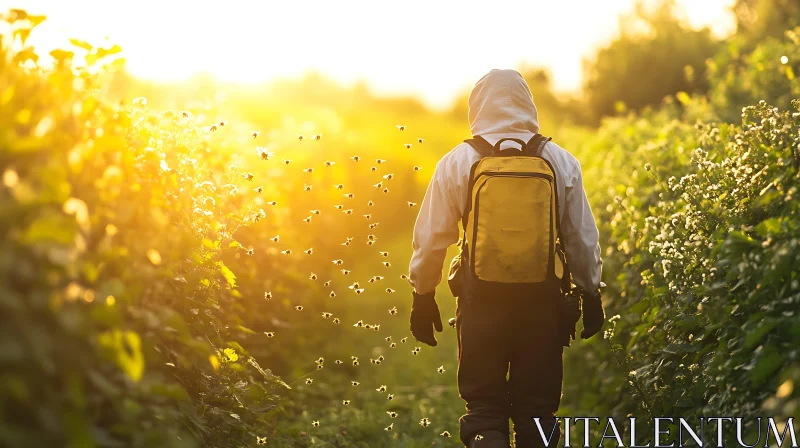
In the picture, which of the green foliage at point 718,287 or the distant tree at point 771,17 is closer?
the green foliage at point 718,287

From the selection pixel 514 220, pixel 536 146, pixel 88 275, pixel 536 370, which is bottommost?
pixel 88 275

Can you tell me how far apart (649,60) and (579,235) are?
1652 cm

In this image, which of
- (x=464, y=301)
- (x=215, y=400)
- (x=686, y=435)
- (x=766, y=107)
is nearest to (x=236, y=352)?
(x=215, y=400)

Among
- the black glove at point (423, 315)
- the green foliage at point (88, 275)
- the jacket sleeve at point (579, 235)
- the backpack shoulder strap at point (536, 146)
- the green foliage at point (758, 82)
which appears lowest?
the green foliage at point (88, 275)

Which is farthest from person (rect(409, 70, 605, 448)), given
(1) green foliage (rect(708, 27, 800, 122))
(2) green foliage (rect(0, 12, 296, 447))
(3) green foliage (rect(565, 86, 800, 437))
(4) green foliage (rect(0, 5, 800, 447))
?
(1) green foliage (rect(708, 27, 800, 122))

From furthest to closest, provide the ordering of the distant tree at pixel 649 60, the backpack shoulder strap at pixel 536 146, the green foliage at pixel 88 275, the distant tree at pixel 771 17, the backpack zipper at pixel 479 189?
the distant tree at pixel 649 60
the distant tree at pixel 771 17
the backpack shoulder strap at pixel 536 146
the backpack zipper at pixel 479 189
the green foliage at pixel 88 275

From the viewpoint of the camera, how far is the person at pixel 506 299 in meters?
3.78

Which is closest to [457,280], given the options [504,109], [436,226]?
[436,226]

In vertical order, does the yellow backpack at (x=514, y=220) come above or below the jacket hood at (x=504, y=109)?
below

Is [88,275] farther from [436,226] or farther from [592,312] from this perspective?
[592,312]

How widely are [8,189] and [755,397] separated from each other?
301cm

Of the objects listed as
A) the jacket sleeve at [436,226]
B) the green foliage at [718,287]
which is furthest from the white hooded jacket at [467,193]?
the green foliage at [718,287]

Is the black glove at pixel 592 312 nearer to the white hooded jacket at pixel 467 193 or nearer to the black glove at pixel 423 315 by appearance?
the white hooded jacket at pixel 467 193

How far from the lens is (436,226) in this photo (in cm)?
396
